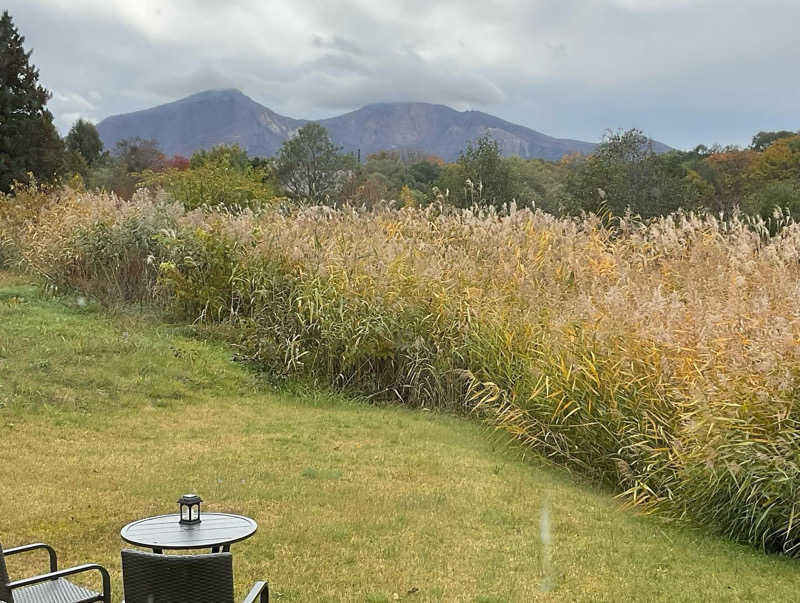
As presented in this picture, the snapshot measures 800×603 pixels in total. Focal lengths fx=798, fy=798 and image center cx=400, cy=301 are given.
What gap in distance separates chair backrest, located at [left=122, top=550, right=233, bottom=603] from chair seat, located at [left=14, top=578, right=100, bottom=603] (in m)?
0.59

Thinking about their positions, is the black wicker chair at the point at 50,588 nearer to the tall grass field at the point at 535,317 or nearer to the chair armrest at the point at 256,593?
the chair armrest at the point at 256,593

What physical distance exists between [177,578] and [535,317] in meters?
5.17

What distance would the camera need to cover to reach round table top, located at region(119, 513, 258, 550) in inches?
116

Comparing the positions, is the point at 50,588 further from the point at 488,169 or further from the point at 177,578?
the point at 488,169

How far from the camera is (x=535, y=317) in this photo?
7.21 meters

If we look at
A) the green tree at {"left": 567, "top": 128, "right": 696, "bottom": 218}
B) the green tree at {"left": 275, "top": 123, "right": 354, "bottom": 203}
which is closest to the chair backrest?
the green tree at {"left": 567, "top": 128, "right": 696, "bottom": 218}

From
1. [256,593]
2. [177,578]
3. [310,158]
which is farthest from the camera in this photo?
[310,158]

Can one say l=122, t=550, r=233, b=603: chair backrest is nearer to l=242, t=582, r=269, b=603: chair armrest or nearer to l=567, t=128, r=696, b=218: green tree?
l=242, t=582, r=269, b=603: chair armrest

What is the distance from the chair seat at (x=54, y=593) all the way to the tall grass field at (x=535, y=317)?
3367mm

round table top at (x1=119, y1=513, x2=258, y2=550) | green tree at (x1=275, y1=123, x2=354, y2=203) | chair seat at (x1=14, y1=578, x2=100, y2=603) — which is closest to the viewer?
round table top at (x1=119, y1=513, x2=258, y2=550)

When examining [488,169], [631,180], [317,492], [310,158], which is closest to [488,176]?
[488,169]

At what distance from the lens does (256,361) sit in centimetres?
873

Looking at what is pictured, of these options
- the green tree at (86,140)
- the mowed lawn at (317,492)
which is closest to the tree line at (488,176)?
the mowed lawn at (317,492)

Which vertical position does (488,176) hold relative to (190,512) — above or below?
above
